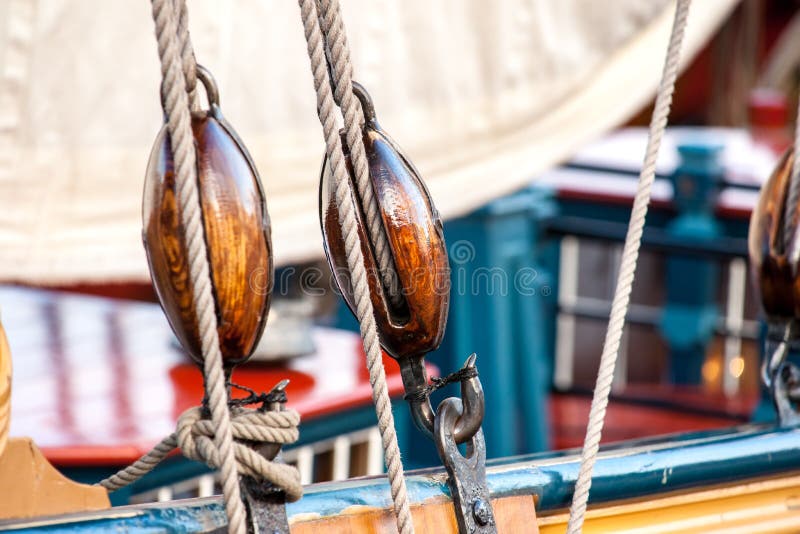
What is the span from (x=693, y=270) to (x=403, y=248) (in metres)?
2.37

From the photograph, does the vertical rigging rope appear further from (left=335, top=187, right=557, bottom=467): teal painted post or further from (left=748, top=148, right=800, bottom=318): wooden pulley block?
(left=335, top=187, right=557, bottom=467): teal painted post

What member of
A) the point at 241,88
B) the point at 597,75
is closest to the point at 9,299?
the point at 241,88

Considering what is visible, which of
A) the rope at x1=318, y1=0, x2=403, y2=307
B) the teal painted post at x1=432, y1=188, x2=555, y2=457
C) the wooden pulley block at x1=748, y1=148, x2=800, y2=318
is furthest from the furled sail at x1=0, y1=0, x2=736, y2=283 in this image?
the rope at x1=318, y1=0, x2=403, y2=307

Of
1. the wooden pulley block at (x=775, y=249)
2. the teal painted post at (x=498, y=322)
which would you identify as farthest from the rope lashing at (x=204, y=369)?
the teal painted post at (x=498, y=322)

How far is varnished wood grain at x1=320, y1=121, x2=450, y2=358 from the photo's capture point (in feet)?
2.54

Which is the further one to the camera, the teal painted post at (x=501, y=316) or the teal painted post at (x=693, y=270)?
the teal painted post at (x=693, y=270)

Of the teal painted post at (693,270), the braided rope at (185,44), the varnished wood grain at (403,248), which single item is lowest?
the teal painted post at (693,270)

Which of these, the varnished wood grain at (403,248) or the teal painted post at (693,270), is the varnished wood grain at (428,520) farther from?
the teal painted post at (693,270)

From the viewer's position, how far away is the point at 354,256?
0.70 metres

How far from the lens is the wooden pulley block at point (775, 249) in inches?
44.1

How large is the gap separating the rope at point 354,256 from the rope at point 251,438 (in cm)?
7

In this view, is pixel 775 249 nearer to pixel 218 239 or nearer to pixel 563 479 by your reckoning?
pixel 563 479

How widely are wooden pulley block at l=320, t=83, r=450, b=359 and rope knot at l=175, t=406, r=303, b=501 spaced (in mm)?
145

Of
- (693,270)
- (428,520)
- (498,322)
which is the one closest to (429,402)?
(428,520)
